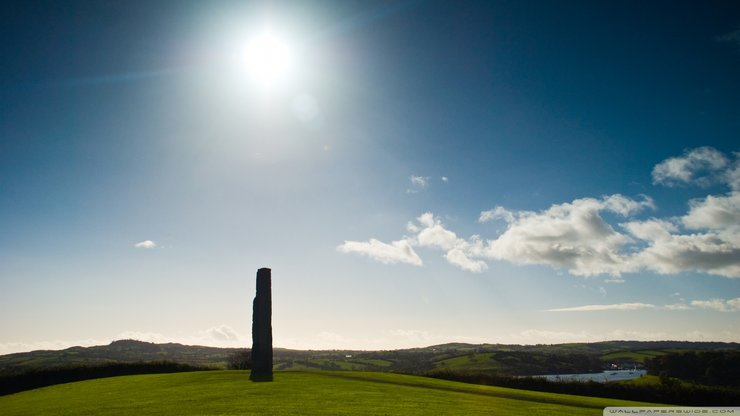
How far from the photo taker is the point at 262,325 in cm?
4147

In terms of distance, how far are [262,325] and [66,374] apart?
2600 cm

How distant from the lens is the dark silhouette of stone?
130 feet

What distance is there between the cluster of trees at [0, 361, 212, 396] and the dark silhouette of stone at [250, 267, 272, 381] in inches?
815

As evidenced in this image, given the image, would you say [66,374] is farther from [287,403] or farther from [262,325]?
[287,403]

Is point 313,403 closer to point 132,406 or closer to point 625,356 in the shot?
point 132,406

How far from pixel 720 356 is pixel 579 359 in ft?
208

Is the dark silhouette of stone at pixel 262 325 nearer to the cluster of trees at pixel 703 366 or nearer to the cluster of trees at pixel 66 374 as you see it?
the cluster of trees at pixel 66 374

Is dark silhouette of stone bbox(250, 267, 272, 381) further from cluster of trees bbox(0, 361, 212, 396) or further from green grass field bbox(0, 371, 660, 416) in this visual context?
cluster of trees bbox(0, 361, 212, 396)

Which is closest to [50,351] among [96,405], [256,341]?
[256,341]

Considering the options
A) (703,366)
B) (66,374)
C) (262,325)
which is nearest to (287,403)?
(262,325)

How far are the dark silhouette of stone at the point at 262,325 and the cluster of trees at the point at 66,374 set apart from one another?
2071 centimetres

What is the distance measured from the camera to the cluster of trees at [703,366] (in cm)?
8088

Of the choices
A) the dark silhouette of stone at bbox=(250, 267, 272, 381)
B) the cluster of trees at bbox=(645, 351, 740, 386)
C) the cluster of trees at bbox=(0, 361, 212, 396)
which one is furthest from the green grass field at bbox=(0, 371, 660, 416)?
the cluster of trees at bbox=(645, 351, 740, 386)

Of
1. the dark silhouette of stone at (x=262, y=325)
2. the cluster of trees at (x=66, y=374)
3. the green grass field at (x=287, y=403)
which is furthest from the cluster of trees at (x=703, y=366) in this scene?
the cluster of trees at (x=66, y=374)
